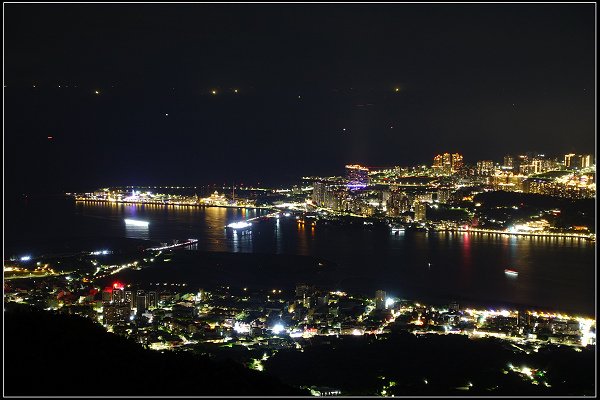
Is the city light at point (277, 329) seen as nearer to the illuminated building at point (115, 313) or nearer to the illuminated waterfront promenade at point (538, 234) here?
the illuminated building at point (115, 313)

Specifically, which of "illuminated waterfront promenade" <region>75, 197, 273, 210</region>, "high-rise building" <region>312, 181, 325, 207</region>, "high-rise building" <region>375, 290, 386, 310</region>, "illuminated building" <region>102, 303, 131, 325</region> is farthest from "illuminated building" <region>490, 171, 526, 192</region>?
"illuminated building" <region>102, 303, 131, 325</region>

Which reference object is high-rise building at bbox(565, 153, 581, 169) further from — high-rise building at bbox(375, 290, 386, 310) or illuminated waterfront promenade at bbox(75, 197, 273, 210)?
high-rise building at bbox(375, 290, 386, 310)

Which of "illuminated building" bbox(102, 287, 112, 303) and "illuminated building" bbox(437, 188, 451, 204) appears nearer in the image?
"illuminated building" bbox(102, 287, 112, 303)

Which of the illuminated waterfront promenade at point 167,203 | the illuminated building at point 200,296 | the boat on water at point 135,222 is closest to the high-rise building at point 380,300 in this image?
the illuminated building at point 200,296

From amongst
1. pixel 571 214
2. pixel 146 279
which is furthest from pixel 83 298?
pixel 571 214

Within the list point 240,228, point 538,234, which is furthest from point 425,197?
point 240,228
